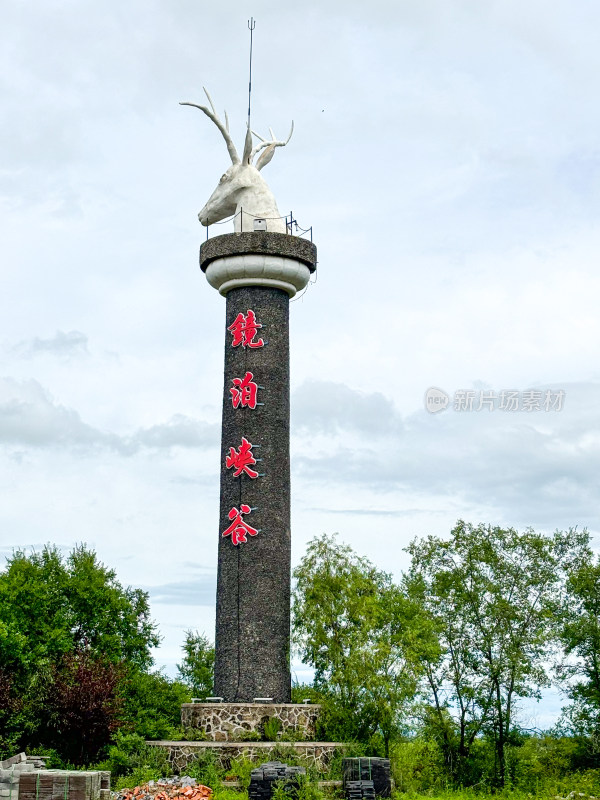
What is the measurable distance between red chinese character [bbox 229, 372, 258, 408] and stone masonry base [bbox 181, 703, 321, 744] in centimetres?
726

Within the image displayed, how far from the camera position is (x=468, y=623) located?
27.9m

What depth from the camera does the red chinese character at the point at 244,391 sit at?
1048 inches

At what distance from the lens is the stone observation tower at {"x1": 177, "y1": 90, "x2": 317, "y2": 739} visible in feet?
82.3

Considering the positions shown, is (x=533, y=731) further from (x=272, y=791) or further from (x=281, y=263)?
(x=281, y=263)

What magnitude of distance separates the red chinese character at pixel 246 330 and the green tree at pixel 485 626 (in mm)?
7476

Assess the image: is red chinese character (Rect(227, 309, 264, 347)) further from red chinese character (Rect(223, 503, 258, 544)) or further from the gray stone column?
red chinese character (Rect(223, 503, 258, 544))

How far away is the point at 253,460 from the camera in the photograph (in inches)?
1030

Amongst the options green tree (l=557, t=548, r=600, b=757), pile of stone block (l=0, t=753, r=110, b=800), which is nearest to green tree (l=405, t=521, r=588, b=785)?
green tree (l=557, t=548, r=600, b=757)

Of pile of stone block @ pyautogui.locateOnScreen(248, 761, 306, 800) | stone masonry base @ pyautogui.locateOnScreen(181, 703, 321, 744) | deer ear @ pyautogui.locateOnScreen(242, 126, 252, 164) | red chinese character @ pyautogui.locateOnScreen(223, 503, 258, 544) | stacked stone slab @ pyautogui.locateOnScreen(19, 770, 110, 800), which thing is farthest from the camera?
deer ear @ pyautogui.locateOnScreen(242, 126, 252, 164)

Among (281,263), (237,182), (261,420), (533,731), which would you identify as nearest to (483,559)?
(533,731)

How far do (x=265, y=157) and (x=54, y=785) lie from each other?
673 inches

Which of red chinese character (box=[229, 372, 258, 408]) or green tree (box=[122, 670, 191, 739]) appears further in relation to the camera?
green tree (box=[122, 670, 191, 739])

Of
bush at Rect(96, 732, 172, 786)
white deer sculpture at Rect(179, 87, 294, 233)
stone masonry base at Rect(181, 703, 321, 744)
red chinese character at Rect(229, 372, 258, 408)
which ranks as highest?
white deer sculpture at Rect(179, 87, 294, 233)

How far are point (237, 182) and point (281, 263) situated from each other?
118 inches
